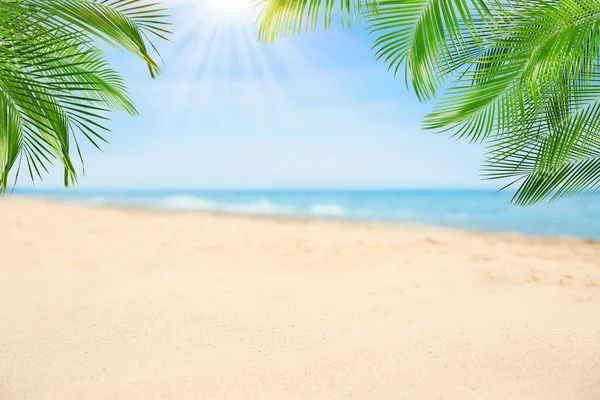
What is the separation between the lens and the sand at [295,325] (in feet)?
9.82

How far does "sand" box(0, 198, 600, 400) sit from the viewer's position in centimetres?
299

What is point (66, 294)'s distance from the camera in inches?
194

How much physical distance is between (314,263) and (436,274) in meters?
1.56

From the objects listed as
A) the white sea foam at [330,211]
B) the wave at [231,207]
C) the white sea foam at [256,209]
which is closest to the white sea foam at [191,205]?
the wave at [231,207]

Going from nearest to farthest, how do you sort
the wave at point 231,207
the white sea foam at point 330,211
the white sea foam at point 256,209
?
1. the white sea foam at point 330,211
2. the white sea foam at point 256,209
3. the wave at point 231,207

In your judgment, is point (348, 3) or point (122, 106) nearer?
point (348, 3)

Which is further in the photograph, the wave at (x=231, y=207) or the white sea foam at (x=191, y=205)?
the white sea foam at (x=191, y=205)

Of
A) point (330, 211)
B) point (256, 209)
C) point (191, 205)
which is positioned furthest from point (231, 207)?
point (330, 211)

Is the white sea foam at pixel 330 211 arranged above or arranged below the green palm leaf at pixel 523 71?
below

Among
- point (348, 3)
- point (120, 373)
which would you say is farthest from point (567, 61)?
point (120, 373)

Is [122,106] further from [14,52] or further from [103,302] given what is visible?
[14,52]

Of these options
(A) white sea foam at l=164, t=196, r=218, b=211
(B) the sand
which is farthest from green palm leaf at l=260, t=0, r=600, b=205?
(A) white sea foam at l=164, t=196, r=218, b=211

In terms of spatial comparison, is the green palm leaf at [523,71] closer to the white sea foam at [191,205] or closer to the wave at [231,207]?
the wave at [231,207]

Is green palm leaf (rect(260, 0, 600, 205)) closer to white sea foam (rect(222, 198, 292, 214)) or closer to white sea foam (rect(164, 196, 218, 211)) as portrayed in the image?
white sea foam (rect(222, 198, 292, 214))
